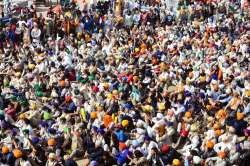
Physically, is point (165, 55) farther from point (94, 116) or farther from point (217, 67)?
point (94, 116)

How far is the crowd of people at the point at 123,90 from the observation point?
38.3 feet

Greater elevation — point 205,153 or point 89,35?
point 89,35

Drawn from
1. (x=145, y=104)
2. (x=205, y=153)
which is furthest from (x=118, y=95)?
(x=205, y=153)

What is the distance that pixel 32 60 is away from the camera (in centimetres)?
1819

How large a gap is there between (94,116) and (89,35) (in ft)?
31.6

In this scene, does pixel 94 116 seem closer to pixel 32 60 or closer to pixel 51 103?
pixel 51 103

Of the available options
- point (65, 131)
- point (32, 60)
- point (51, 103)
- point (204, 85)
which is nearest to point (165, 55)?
point (204, 85)

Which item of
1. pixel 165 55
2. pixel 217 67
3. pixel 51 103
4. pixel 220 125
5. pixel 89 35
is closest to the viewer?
pixel 220 125

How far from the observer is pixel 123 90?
49.5 ft

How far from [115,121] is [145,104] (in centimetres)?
184

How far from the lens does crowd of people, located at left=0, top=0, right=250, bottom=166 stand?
1169 centimetres

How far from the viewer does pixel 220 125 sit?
41.3 ft

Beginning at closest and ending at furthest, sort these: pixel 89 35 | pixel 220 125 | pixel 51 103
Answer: pixel 220 125 < pixel 51 103 < pixel 89 35

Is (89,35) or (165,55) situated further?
(89,35)
